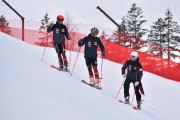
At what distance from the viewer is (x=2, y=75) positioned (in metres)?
5.75

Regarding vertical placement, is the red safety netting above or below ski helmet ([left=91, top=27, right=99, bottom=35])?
below

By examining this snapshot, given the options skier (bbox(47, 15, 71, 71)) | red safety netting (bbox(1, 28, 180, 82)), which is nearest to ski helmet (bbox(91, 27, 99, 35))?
skier (bbox(47, 15, 71, 71))

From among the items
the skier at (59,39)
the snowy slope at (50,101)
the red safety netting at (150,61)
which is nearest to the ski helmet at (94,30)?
the skier at (59,39)

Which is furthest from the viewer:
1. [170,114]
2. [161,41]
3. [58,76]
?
[161,41]

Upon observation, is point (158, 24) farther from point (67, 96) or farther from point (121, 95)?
point (67, 96)

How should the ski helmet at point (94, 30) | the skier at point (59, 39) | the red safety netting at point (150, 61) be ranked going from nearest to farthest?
the ski helmet at point (94, 30), the skier at point (59, 39), the red safety netting at point (150, 61)

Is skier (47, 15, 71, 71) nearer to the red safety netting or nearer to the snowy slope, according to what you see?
the snowy slope

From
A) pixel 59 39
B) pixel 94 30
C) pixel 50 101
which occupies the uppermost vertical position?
pixel 94 30

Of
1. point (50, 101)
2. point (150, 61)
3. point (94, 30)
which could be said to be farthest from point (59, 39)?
point (150, 61)

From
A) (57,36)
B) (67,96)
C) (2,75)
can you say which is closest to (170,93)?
(57,36)

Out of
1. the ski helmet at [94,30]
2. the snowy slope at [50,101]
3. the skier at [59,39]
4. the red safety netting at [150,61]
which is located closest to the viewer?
the snowy slope at [50,101]

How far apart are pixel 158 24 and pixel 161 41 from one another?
287 centimetres

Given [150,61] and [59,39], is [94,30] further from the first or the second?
[150,61]

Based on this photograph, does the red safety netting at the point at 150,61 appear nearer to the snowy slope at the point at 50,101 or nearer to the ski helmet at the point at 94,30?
the snowy slope at the point at 50,101
